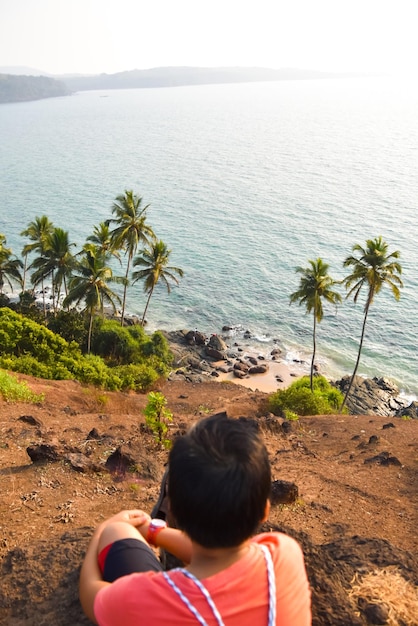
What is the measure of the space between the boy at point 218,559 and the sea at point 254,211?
3942 centimetres

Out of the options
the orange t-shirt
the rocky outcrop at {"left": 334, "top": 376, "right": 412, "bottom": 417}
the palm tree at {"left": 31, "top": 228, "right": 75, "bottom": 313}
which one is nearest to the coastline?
the rocky outcrop at {"left": 334, "top": 376, "right": 412, "bottom": 417}

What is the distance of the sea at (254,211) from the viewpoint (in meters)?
46.9

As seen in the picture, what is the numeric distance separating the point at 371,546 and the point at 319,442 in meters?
12.7

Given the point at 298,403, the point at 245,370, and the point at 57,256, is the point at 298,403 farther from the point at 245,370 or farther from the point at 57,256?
the point at 57,256

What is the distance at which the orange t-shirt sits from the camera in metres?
2.36

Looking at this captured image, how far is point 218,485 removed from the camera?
2.39m

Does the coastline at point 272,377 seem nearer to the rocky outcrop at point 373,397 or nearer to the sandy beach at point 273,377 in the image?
the sandy beach at point 273,377

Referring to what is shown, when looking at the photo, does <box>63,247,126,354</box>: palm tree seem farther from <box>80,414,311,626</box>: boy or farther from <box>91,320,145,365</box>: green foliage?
<box>80,414,311,626</box>: boy

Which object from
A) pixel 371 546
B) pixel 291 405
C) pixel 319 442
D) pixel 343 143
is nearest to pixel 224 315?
pixel 291 405

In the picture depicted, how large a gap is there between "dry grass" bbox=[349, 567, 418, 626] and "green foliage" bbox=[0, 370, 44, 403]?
15.6 metres

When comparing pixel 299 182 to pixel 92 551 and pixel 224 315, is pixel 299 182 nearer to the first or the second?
pixel 224 315

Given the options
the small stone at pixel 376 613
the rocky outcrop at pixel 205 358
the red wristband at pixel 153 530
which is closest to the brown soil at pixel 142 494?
the small stone at pixel 376 613

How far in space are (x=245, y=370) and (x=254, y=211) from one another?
131 feet

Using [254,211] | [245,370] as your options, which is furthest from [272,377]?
[254,211]
